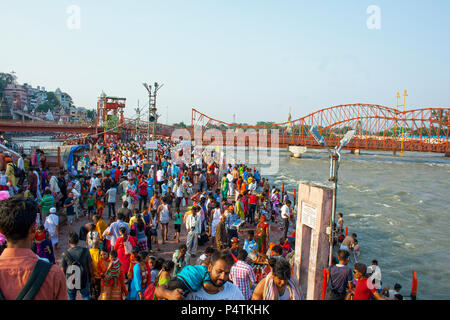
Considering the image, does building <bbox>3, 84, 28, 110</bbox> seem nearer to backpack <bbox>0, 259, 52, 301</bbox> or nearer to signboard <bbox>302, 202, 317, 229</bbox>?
signboard <bbox>302, 202, 317, 229</bbox>

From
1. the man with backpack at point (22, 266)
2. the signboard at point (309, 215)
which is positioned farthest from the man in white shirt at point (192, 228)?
the man with backpack at point (22, 266)

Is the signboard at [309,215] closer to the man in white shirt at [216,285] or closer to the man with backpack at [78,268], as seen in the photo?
the man in white shirt at [216,285]

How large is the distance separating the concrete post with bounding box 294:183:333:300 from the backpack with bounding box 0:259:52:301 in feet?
13.5

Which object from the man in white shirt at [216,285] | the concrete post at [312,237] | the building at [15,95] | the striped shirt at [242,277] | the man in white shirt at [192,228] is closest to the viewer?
the man in white shirt at [216,285]

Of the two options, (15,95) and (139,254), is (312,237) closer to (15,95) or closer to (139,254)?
(139,254)

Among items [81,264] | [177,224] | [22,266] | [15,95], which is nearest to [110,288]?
[81,264]

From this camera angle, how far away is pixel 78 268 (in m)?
4.39

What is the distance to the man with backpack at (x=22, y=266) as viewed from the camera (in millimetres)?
1820

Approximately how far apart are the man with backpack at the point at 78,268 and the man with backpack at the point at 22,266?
2532 mm

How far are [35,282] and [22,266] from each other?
195 millimetres
